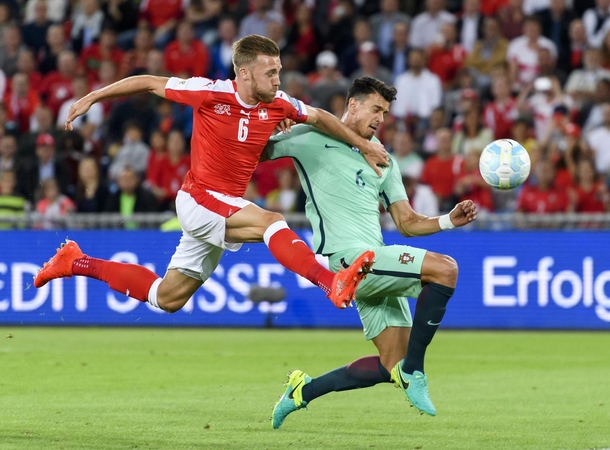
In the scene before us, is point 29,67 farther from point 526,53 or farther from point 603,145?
point 603,145

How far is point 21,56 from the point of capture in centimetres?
1855

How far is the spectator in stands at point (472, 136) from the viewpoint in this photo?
15.4m

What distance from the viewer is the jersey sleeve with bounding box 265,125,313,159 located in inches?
298

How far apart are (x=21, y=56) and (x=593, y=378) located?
38.8 ft

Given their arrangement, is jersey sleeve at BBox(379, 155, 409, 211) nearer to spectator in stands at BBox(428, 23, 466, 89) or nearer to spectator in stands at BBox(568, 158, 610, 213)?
spectator in stands at BBox(568, 158, 610, 213)

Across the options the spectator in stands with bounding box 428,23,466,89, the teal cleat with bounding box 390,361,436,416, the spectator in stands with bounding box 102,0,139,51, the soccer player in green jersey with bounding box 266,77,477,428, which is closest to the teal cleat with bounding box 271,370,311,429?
the soccer player in green jersey with bounding box 266,77,477,428

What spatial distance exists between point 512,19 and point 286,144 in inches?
404

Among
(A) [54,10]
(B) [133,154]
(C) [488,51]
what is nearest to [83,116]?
(B) [133,154]

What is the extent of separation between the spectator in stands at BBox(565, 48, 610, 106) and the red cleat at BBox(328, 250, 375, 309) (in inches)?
403

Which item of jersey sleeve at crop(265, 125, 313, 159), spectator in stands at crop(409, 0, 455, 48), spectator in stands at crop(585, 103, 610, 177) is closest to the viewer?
jersey sleeve at crop(265, 125, 313, 159)

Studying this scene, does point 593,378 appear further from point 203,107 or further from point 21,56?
point 21,56

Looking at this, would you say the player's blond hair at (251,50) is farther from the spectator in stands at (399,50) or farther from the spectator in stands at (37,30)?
the spectator in stands at (37,30)

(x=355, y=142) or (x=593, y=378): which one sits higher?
(x=355, y=142)

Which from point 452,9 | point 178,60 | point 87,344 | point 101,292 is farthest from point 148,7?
point 87,344
